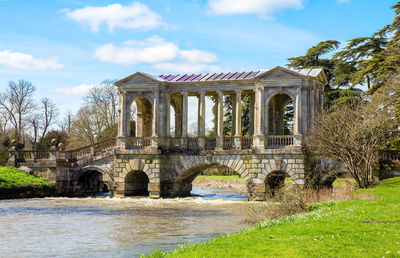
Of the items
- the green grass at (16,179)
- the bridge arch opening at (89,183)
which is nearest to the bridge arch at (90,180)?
the bridge arch opening at (89,183)

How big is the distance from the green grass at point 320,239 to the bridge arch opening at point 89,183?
22.7m

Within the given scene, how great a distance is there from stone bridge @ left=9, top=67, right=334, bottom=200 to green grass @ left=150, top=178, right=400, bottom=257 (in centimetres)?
1437

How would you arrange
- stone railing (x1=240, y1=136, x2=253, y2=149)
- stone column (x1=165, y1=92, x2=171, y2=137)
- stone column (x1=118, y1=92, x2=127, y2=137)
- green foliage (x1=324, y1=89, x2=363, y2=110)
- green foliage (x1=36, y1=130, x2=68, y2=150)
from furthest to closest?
green foliage (x1=36, y1=130, x2=68, y2=150) < green foliage (x1=324, y1=89, x2=363, y2=110) < stone column (x1=118, y1=92, x2=127, y2=137) < stone column (x1=165, y1=92, x2=171, y2=137) < stone railing (x1=240, y1=136, x2=253, y2=149)

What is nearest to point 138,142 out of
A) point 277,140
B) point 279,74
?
point 277,140

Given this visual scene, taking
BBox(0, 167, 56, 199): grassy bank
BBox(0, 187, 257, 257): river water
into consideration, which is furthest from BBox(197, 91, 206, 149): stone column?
BBox(0, 167, 56, 199): grassy bank

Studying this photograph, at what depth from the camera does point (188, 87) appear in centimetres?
3309

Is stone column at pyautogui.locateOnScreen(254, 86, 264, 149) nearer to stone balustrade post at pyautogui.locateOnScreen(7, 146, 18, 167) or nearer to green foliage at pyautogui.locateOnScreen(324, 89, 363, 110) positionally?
green foliage at pyautogui.locateOnScreen(324, 89, 363, 110)

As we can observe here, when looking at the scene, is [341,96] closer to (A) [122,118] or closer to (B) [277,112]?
(B) [277,112]

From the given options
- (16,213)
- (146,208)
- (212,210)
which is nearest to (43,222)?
(16,213)

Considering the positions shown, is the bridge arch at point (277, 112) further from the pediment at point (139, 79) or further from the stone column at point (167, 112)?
the pediment at point (139, 79)

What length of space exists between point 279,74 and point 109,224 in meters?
14.6

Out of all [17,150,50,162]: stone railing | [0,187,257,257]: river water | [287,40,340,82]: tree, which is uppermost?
[287,40,340,82]: tree

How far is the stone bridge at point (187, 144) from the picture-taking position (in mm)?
30141

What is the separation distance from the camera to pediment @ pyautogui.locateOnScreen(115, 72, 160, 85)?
1293 inches
